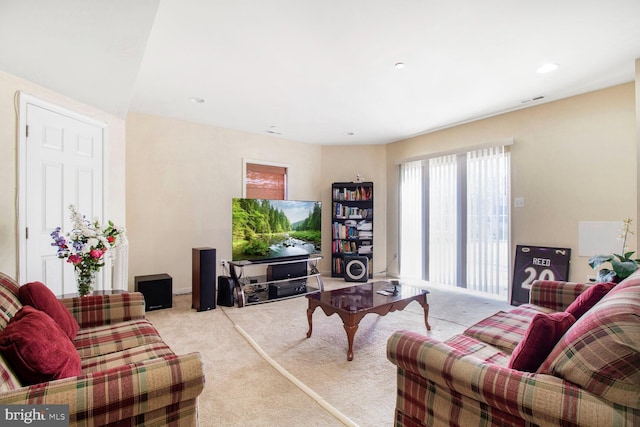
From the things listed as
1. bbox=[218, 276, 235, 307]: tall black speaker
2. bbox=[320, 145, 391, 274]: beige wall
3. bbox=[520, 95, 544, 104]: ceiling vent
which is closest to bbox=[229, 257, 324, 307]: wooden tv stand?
bbox=[218, 276, 235, 307]: tall black speaker

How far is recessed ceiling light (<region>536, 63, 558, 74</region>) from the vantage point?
8.86ft

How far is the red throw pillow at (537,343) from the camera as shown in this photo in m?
1.13

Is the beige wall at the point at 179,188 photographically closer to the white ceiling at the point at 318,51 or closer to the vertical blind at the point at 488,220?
the white ceiling at the point at 318,51

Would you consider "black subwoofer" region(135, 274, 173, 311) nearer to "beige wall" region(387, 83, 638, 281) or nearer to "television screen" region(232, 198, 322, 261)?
"television screen" region(232, 198, 322, 261)

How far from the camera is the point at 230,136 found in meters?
4.73

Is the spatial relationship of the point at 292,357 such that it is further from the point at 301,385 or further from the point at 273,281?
the point at 273,281

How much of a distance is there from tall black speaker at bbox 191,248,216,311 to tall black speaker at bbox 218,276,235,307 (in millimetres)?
157

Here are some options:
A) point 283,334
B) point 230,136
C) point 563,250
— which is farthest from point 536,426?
point 230,136

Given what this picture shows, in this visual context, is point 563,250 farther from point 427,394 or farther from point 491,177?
point 427,394

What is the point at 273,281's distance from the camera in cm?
421

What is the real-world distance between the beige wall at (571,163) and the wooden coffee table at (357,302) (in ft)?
6.49

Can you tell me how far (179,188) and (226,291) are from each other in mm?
1643

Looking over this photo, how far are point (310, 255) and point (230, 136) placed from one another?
7.38 ft

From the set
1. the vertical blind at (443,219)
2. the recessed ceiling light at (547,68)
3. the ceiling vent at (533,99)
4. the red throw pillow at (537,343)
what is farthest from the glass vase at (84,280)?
the ceiling vent at (533,99)
